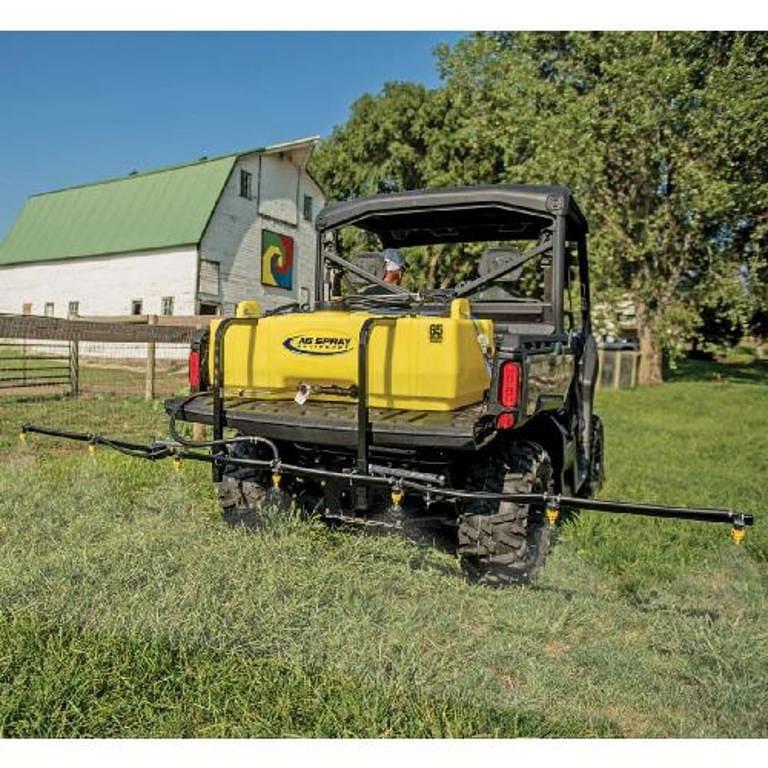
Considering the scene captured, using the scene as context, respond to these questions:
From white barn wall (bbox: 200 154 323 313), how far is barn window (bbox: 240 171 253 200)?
0.55 feet

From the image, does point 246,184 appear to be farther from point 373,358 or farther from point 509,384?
point 509,384

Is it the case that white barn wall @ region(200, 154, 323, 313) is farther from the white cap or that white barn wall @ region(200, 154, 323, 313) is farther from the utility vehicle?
the utility vehicle

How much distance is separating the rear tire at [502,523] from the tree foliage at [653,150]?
16.6 meters

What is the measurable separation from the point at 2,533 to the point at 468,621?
2.57 metres

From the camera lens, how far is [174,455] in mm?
4148

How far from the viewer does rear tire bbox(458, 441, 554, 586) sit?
3732 mm

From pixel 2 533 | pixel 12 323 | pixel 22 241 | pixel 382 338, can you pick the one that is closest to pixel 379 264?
pixel 382 338

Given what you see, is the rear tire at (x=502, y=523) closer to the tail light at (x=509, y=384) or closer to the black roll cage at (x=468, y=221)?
the tail light at (x=509, y=384)

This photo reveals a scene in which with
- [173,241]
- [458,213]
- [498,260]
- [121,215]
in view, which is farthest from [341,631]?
[121,215]

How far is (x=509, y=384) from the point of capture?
3.43 metres

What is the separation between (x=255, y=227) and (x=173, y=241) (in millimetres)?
3418

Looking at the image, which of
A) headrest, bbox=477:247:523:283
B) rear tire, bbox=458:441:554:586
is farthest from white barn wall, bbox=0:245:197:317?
rear tire, bbox=458:441:554:586

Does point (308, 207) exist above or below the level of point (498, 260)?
above

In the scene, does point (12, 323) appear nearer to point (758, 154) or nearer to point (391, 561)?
point (391, 561)
